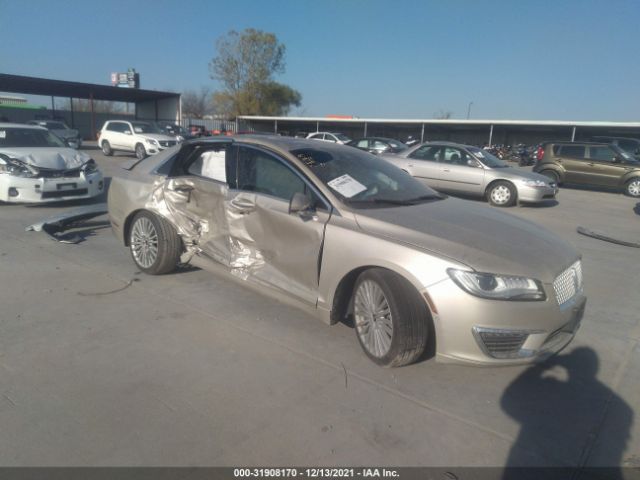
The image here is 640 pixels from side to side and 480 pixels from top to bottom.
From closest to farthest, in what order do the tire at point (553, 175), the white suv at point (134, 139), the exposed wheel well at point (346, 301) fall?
the exposed wheel well at point (346, 301)
the tire at point (553, 175)
the white suv at point (134, 139)

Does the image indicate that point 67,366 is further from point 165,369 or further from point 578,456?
point 578,456

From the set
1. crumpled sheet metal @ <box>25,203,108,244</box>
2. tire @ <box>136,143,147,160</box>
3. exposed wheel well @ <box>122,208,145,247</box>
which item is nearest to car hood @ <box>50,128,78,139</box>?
tire @ <box>136,143,147,160</box>

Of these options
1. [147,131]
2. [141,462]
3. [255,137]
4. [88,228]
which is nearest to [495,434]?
[141,462]

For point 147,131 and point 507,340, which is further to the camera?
point 147,131

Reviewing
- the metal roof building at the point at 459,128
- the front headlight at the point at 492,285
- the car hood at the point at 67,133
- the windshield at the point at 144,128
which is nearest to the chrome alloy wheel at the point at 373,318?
the front headlight at the point at 492,285

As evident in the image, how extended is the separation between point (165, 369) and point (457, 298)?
6.49 feet

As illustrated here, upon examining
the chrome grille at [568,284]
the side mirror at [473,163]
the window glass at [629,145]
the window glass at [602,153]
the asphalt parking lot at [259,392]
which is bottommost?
the asphalt parking lot at [259,392]

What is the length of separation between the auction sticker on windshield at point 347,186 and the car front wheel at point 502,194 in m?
8.59

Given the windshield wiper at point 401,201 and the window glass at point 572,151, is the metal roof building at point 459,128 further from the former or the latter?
the windshield wiper at point 401,201

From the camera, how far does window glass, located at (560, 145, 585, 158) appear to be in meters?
15.3

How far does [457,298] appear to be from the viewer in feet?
8.87

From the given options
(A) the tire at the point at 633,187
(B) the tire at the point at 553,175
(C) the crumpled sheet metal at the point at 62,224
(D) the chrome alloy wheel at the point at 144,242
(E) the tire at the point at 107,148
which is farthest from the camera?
(E) the tire at the point at 107,148

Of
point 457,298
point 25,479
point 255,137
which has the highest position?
point 255,137

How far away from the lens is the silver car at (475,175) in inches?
434
